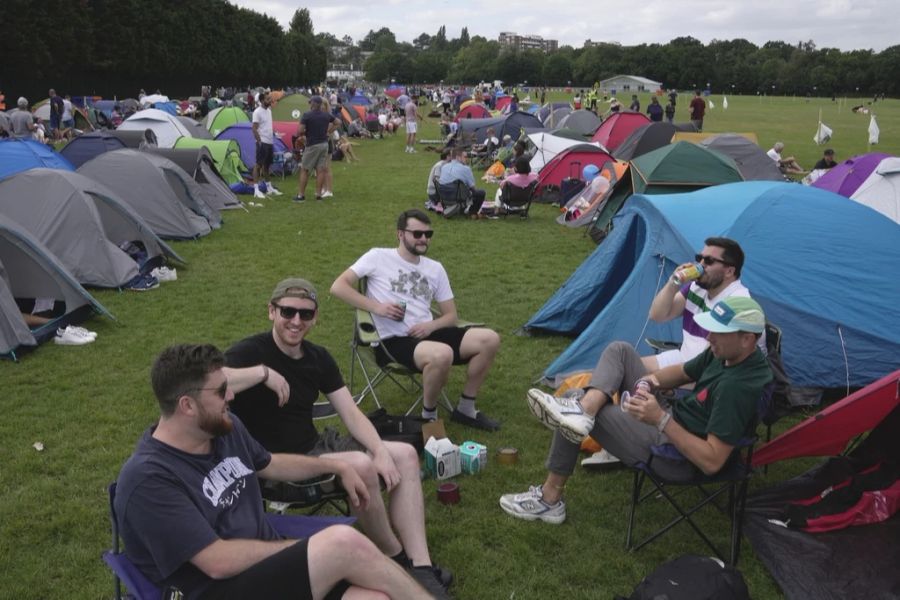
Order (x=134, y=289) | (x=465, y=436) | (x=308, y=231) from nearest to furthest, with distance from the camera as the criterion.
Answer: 1. (x=465, y=436)
2. (x=134, y=289)
3. (x=308, y=231)

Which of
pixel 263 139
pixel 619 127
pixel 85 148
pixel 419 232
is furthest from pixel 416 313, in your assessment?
pixel 619 127

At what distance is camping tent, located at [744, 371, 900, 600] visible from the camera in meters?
3.58

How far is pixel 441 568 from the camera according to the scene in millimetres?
3693

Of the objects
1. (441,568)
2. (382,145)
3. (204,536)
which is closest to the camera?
(204,536)

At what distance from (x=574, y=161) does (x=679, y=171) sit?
13.5 feet

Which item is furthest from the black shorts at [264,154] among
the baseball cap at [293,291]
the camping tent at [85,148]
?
the baseball cap at [293,291]

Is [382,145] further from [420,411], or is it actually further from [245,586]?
[245,586]

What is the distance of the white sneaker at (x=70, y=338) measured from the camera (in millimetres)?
6805

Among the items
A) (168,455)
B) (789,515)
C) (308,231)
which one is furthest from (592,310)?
(308,231)

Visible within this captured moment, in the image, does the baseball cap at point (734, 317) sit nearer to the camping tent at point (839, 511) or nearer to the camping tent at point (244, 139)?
the camping tent at point (839, 511)

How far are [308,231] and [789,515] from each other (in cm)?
899

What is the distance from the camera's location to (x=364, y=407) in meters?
5.64

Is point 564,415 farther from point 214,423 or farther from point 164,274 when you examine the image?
point 164,274

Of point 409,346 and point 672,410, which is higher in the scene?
point 672,410
